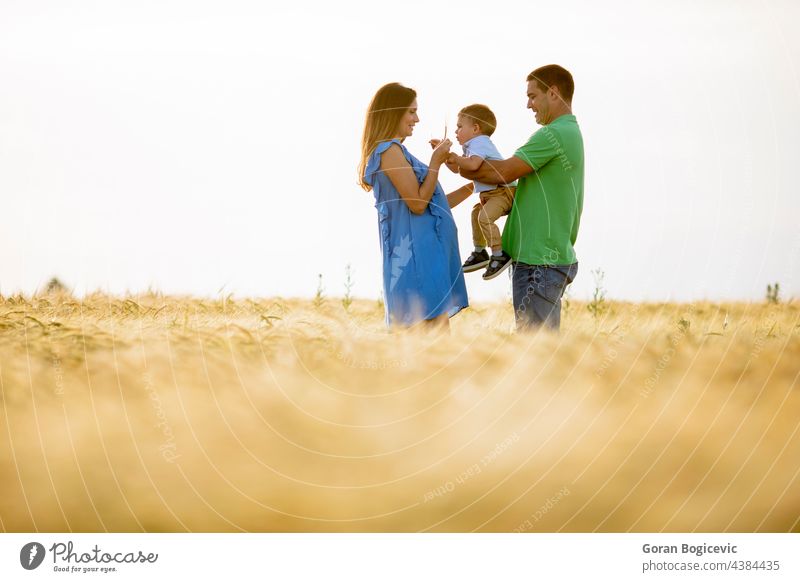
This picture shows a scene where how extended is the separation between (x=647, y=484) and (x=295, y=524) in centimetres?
116

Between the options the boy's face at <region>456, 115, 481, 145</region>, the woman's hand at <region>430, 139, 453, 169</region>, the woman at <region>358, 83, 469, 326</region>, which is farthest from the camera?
the boy's face at <region>456, 115, 481, 145</region>

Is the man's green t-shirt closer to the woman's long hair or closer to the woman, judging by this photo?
the woman

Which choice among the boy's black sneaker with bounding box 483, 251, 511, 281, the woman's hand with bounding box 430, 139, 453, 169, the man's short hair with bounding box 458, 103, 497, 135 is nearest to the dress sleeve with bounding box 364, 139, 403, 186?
the woman's hand with bounding box 430, 139, 453, 169

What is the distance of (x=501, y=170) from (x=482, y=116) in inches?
42.8

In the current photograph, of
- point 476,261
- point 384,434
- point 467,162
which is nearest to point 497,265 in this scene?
point 476,261

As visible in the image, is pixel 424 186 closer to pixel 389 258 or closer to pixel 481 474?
pixel 389 258

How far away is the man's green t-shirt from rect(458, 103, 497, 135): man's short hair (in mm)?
814

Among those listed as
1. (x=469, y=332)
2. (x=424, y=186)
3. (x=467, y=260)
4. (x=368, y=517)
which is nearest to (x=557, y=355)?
(x=469, y=332)

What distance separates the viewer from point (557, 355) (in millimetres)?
3434

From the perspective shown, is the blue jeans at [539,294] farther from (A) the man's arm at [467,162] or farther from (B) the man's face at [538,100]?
(B) the man's face at [538,100]

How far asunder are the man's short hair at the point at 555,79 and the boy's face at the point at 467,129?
78cm

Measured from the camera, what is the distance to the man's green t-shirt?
468 centimetres

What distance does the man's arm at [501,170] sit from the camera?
4555 mm

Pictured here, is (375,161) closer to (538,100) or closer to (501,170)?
(501,170)
